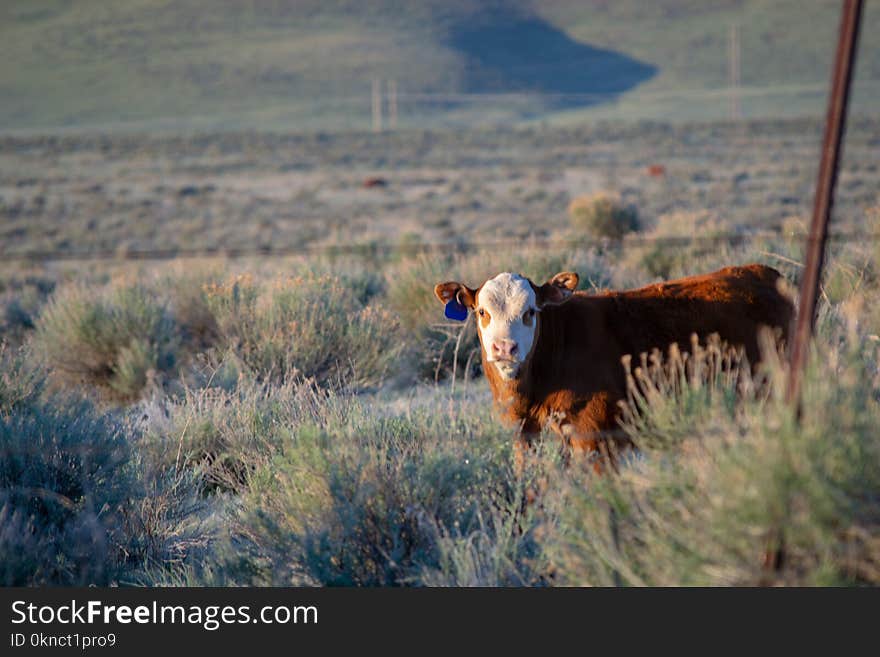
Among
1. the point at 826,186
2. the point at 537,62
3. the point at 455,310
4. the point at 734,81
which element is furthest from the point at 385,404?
the point at 537,62

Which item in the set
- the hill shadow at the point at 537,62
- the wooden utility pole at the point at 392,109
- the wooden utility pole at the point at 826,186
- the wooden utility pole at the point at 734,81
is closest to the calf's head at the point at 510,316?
the wooden utility pole at the point at 826,186

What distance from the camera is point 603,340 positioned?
6.39 meters

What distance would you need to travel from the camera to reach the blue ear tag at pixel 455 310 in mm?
6598

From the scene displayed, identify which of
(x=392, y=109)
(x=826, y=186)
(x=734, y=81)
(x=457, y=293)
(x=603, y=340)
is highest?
(x=826, y=186)

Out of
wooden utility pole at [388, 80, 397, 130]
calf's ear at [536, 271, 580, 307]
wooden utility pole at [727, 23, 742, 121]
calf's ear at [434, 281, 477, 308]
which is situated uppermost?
calf's ear at [536, 271, 580, 307]

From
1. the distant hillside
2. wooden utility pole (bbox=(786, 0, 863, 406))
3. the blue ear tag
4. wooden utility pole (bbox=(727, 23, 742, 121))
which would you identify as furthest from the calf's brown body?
the distant hillside

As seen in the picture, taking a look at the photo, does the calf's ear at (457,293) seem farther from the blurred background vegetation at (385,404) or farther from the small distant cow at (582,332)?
the blurred background vegetation at (385,404)

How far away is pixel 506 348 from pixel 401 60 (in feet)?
396

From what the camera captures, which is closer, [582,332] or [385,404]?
[582,332]

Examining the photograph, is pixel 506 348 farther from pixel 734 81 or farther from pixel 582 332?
pixel 734 81

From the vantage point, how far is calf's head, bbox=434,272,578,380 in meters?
5.97

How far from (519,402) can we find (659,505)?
1.83m

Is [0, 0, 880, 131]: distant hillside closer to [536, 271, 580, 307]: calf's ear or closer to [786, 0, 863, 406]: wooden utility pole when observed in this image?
[536, 271, 580, 307]: calf's ear

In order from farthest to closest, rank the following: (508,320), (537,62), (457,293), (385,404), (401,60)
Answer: (537,62) → (401,60) → (385,404) → (457,293) → (508,320)
